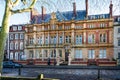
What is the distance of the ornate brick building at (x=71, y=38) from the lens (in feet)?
166

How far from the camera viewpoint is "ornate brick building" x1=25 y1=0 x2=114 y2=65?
50719 millimetres

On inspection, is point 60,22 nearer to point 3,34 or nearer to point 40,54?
point 40,54

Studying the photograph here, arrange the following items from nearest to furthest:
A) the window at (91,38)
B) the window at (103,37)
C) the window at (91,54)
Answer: the window at (103,37) < the window at (91,54) < the window at (91,38)

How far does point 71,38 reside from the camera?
177 ft

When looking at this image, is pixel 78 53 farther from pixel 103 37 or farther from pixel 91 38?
pixel 103 37

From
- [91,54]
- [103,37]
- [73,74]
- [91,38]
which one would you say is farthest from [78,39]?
[73,74]

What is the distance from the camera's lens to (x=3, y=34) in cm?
1405

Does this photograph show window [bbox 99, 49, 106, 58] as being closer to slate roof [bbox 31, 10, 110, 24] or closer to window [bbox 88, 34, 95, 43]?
window [bbox 88, 34, 95, 43]

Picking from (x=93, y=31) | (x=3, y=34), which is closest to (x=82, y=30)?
(x=93, y=31)

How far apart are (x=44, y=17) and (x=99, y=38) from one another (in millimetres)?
15670

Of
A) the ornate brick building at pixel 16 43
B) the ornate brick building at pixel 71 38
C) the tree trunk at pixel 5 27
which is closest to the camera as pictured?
the tree trunk at pixel 5 27

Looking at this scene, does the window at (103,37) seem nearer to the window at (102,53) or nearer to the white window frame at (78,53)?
the window at (102,53)

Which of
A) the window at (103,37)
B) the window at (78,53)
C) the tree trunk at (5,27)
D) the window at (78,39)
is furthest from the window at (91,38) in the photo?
the tree trunk at (5,27)

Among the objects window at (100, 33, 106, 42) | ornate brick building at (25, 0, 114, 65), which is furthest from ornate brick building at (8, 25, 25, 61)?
window at (100, 33, 106, 42)
